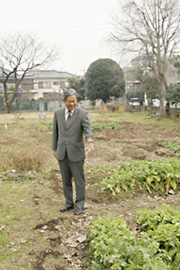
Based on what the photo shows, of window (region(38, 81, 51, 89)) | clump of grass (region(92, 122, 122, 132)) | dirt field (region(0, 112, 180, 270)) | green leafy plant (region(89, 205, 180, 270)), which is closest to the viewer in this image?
green leafy plant (region(89, 205, 180, 270))

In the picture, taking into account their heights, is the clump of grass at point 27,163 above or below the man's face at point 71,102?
below

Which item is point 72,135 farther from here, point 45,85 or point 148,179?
point 45,85

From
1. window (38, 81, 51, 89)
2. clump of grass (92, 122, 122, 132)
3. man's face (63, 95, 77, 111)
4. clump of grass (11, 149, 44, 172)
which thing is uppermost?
window (38, 81, 51, 89)

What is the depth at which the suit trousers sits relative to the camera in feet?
11.4

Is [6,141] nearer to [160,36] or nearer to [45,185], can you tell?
[45,185]

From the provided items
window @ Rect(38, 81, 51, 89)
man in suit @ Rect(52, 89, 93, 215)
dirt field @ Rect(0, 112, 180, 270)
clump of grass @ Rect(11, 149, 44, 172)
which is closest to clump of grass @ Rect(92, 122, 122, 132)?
dirt field @ Rect(0, 112, 180, 270)

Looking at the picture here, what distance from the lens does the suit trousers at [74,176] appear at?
3477 mm

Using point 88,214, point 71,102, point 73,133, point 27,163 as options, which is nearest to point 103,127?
point 27,163

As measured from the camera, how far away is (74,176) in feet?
11.5

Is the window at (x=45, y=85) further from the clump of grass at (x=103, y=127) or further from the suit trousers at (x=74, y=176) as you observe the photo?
the suit trousers at (x=74, y=176)

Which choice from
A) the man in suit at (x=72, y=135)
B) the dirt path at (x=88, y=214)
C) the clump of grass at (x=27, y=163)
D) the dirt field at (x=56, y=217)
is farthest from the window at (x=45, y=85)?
the man in suit at (x=72, y=135)

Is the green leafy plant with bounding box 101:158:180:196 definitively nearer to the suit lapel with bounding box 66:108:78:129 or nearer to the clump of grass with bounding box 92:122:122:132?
the suit lapel with bounding box 66:108:78:129

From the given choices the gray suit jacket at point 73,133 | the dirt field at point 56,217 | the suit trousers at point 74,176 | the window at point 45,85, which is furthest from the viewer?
the window at point 45,85

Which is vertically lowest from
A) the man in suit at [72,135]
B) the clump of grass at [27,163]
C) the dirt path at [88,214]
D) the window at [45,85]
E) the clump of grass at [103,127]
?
the dirt path at [88,214]
